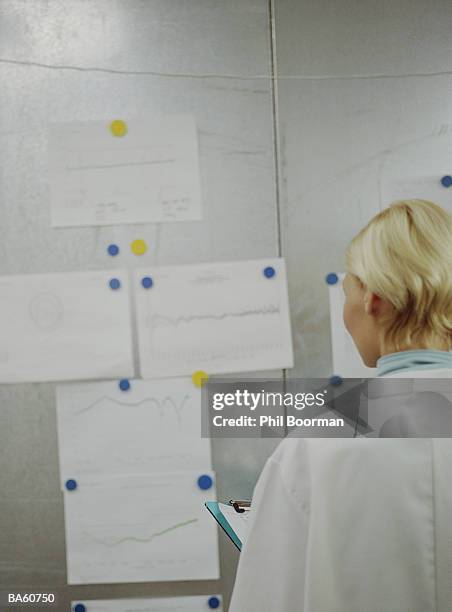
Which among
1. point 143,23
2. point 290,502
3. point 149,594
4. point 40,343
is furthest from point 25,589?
point 143,23

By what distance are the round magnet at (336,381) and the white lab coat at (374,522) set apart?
0.72 meters

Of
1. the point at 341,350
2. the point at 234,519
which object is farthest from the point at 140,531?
the point at 341,350

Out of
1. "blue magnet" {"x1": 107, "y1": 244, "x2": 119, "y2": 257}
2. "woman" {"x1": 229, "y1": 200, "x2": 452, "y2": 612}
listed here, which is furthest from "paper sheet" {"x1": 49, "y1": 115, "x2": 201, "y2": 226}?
"woman" {"x1": 229, "y1": 200, "x2": 452, "y2": 612}

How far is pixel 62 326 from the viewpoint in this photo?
1.57 meters

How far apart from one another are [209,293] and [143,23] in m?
0.67

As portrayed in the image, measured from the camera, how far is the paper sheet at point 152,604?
1.55m

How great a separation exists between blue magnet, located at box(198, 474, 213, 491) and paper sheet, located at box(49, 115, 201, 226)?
62cm

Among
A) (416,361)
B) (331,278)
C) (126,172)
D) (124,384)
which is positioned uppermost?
(126,172)

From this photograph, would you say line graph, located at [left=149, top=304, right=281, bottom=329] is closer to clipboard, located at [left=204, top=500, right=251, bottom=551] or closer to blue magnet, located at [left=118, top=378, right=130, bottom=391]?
blue magnet, located at [left=118, top=378, right=130, bottom=391]

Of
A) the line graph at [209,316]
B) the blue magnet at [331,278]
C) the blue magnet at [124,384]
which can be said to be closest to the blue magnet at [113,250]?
the line graph at [209,316]

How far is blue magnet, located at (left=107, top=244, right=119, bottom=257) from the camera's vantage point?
1559mm

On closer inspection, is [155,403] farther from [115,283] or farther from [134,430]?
[115,283]

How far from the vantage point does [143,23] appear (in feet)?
5.14

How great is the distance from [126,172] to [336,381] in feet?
2.36
